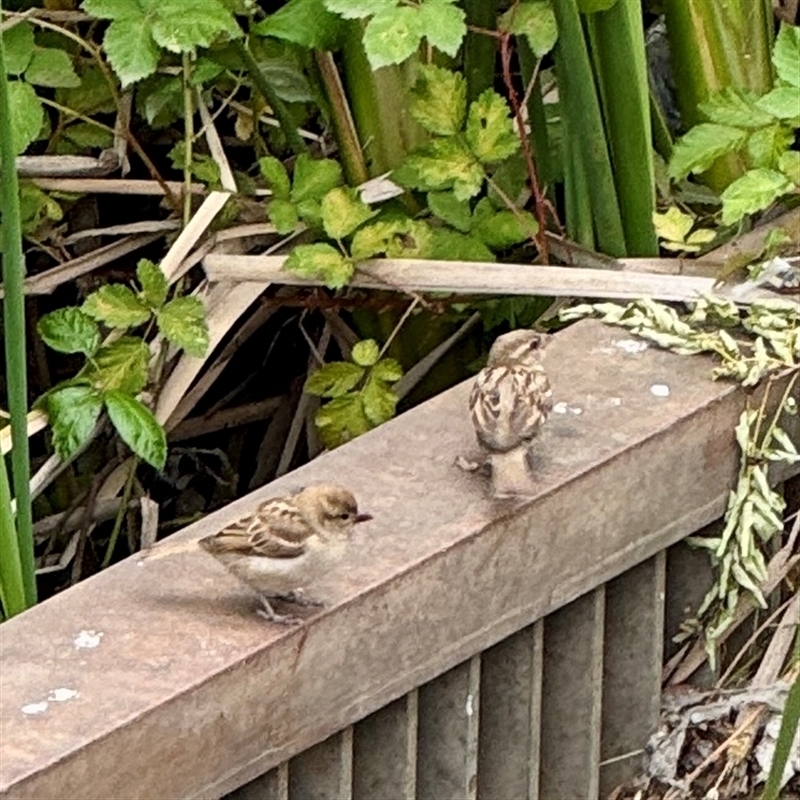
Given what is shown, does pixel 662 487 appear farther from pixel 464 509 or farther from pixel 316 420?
pixel 316 420

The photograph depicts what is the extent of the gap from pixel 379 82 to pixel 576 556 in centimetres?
73

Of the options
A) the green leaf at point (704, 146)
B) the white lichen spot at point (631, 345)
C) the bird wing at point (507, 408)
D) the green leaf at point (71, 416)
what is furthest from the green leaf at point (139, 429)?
the green leaf at point (704, 146)

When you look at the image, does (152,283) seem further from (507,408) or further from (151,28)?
(507,408)

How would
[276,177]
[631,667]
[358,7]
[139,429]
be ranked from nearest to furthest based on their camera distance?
[358,7] → [139,429] → [631,667] → [276,177]

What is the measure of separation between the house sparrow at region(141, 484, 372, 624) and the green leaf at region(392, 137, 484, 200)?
1.91 ft

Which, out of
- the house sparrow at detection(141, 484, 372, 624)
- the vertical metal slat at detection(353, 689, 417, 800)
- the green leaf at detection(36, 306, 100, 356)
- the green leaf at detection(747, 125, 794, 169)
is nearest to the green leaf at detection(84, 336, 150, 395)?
the green leaf at detection(36, 306, 100, 356)

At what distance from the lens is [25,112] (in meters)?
2.34

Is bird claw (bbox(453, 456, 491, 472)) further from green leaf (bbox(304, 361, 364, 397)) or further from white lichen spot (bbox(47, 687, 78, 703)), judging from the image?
white lichen spot (bbox(47, 687, 78, 703))

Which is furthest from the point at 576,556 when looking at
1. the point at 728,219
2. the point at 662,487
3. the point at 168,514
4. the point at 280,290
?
the point at 168,514

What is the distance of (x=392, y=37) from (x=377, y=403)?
54 cm

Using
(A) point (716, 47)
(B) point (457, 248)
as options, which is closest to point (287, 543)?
(B) point (457, 248)

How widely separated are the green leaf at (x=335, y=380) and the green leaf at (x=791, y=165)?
593 mm

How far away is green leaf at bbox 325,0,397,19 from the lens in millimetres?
2193

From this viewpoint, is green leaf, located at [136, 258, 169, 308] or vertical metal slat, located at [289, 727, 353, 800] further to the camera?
green leaf, located at [136, 258, 169, 308]
